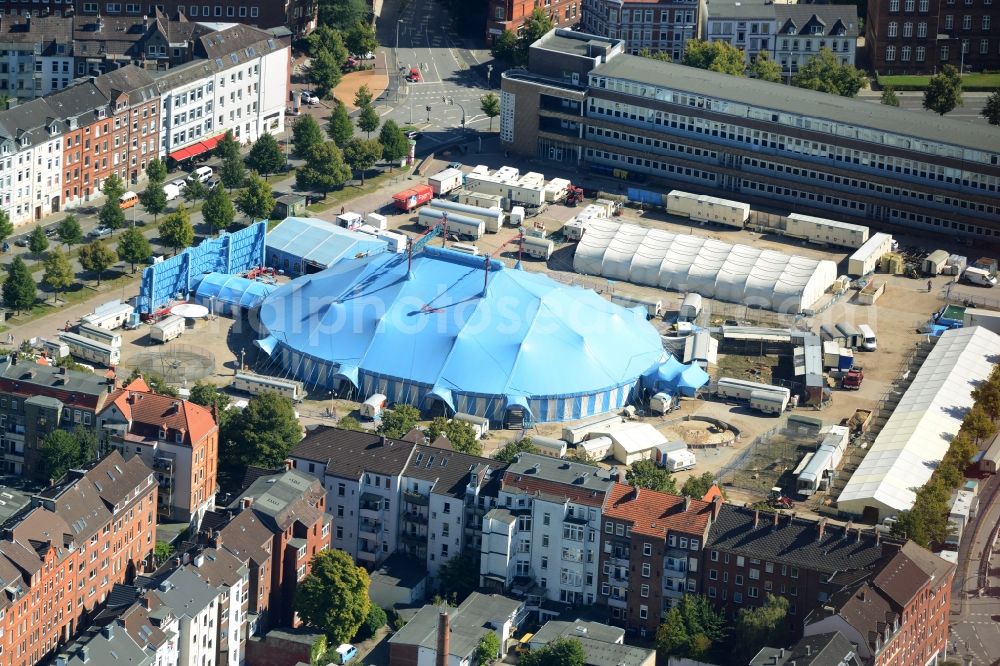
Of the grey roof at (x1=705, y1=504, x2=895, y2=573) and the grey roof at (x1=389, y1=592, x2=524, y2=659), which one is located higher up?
the grey roof at (x1=705, y1=504, x2=895, y2=573)

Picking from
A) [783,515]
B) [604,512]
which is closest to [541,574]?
[604,512]

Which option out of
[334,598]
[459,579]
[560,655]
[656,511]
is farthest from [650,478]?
[334,598]

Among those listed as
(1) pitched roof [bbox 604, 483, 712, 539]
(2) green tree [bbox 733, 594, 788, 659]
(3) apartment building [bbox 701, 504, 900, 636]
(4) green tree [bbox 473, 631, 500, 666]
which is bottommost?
(4) green tree [bbox 473, 631, 500, 666]

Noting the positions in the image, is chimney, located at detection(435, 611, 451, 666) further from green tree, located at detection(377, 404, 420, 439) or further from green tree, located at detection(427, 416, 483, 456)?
green tree, located at detection(377, 404, 420, 439)

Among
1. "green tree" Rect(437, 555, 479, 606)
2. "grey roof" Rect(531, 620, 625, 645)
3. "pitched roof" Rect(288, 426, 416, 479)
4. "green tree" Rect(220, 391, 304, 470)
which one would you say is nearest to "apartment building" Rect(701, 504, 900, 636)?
"grey roof" Rect(531, 620, 625, 645)

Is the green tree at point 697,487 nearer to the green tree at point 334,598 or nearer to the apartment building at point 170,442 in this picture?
the green tree at point 334,598

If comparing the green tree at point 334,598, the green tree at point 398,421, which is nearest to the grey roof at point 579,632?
the green tree at point 334,598

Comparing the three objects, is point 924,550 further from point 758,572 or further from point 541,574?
point 541,574
